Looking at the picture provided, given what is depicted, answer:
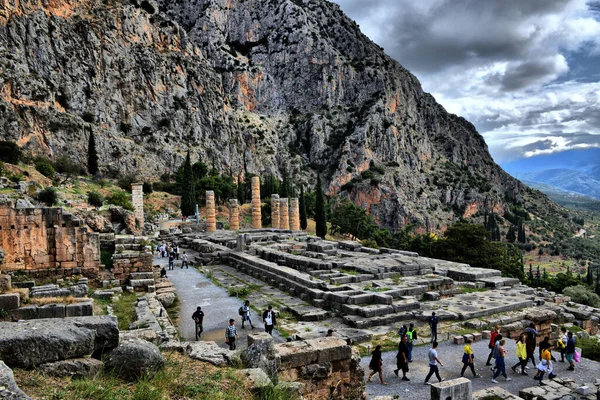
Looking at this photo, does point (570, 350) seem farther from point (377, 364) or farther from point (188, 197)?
point (188, 197)

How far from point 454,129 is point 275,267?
14823 cm

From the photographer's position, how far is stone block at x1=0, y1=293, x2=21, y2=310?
916 cm

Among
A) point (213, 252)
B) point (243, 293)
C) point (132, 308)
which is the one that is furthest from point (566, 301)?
point (132, 308)

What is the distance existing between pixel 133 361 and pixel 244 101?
111 meters

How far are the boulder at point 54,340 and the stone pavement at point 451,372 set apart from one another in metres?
6.14

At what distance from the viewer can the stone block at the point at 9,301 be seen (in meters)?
9.16

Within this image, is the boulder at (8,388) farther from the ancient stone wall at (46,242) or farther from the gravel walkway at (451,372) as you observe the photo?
the ancient stone wall at (46,242)

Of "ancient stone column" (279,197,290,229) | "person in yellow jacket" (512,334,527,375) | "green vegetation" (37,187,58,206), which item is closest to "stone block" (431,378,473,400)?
"person in yellow jacket" (512,334,527,375)

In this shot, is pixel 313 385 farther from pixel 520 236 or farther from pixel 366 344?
pixel 520 236

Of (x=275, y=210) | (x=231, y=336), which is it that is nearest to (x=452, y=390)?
(x=231, y=336)

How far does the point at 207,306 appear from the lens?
15.8 m

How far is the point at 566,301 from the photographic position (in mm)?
24766

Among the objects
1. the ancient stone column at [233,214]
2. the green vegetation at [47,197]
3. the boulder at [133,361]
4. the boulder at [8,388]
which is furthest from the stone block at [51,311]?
the ancient stone column at [233,214]

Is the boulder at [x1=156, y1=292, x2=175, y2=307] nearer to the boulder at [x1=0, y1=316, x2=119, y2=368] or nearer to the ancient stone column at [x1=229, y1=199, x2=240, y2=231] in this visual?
the boulder at [x1=0, y1=316, x2=119, y2=368]
